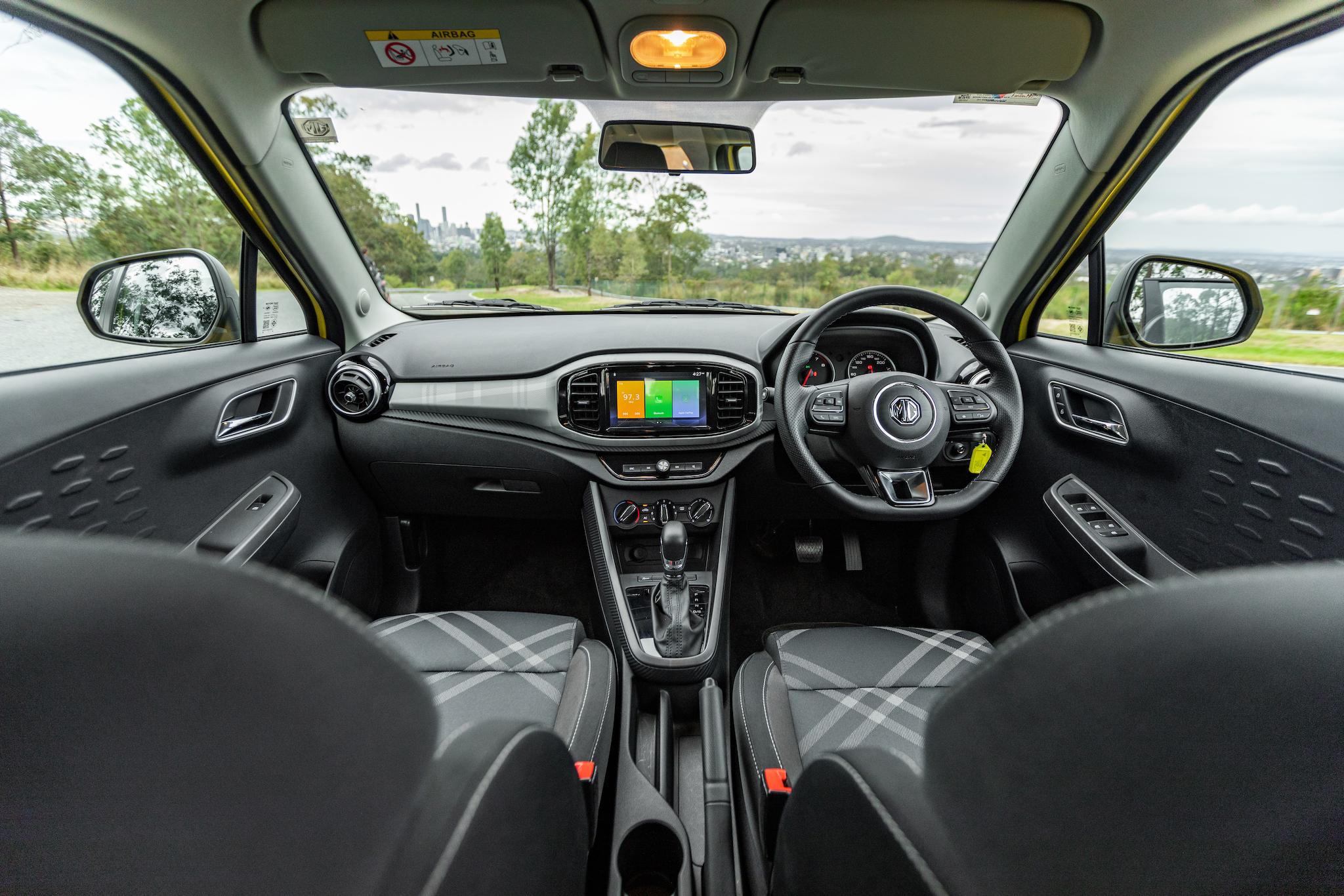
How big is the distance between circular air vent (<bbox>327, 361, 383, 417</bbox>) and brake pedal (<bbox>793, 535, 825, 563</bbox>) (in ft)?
6.37

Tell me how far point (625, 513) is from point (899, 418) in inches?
44.4

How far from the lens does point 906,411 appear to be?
206cm

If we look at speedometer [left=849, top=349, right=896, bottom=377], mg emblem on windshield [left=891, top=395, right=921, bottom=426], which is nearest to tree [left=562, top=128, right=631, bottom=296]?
speedometer [left=849, top=349, right=896, bottom=377]

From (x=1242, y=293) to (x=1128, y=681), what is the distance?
207 cm

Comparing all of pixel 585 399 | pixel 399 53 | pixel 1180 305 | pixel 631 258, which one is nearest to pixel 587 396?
pixel 585 399

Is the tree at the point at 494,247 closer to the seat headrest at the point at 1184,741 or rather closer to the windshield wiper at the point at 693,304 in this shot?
the windshield wiper at the point at 693,304

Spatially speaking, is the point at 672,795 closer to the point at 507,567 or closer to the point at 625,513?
the point at 625,513

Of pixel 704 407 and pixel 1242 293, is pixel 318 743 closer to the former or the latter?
pixel 704 407

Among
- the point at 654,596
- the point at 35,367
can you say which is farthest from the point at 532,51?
the point at 654,596

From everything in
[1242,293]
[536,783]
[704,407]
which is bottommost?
[536,783]

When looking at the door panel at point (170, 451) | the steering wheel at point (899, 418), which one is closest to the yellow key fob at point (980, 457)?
the steering wheel at point (899, 418)

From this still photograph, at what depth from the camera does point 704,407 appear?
Result: 2502 mm

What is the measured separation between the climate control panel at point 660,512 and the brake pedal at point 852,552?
769 millimetres

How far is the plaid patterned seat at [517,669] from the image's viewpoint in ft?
5.32
